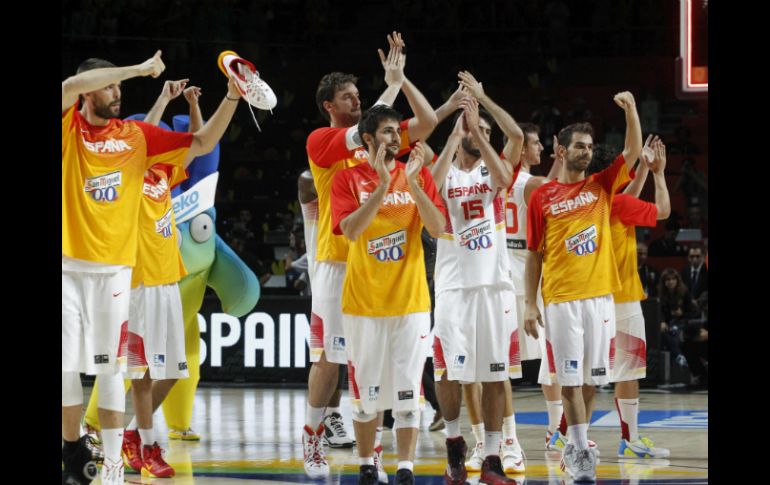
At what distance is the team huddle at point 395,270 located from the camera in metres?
6.34

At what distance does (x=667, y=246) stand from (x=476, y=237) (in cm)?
1084

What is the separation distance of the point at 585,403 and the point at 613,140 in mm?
12818

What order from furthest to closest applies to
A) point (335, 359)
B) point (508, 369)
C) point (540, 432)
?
point (540, 432) → point (335, 359) → point (508, 369)

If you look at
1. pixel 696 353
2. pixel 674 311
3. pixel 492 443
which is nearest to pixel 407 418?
pixel 492 443

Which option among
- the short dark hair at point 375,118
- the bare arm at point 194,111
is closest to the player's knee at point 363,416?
the short dark hair at point 375,118

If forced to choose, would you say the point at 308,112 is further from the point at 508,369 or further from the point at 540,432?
the point at 508,369

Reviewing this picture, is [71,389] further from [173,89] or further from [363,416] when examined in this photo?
[173,89]

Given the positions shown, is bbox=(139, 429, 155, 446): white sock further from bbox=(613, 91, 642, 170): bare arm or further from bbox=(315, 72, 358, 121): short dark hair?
bbox=(613, 91, 642, 170): bare arm

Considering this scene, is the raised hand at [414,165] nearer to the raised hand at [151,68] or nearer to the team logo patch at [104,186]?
the raised hand at [151,68]

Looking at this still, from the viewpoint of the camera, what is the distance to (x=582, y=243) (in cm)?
740

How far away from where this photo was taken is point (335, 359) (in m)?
7.67

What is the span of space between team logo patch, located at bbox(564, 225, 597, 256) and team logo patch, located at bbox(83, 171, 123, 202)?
295 cm
